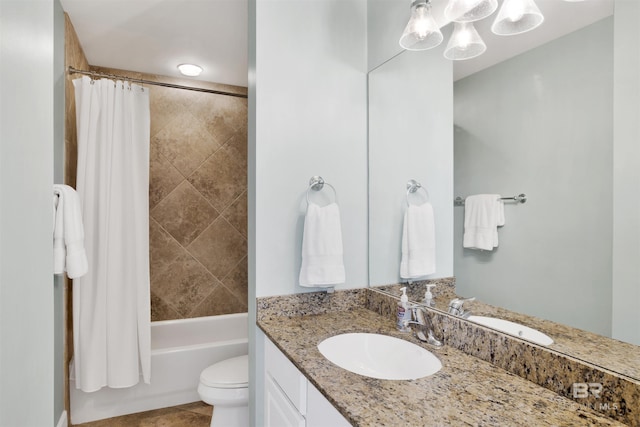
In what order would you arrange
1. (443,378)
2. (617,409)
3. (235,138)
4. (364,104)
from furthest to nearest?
(235,138) < (364,104) < (443,378) < (617,409)

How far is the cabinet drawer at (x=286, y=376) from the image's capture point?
1.17 meters

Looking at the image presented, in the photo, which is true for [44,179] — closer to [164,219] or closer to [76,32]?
[76,32]

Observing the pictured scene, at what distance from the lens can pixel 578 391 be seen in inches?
37.0

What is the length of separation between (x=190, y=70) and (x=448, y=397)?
3033 mm

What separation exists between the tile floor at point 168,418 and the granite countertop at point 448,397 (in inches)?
62.8

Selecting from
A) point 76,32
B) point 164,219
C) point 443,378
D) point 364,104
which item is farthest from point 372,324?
point 76,32

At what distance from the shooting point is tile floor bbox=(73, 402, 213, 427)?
2.37 meters

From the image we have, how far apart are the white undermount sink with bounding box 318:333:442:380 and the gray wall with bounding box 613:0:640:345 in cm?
56

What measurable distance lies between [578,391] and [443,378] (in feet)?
1.09

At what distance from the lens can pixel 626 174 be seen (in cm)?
93

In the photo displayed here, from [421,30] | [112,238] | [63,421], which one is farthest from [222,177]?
[421,30]

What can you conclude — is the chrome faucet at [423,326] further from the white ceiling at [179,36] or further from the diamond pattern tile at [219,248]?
the diamond pattern tile at [219,248]

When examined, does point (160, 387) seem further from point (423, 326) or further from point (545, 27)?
point (545, 27)

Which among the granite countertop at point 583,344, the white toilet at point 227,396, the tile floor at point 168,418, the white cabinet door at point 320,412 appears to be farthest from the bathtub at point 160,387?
the granite countertop at point 583,344
